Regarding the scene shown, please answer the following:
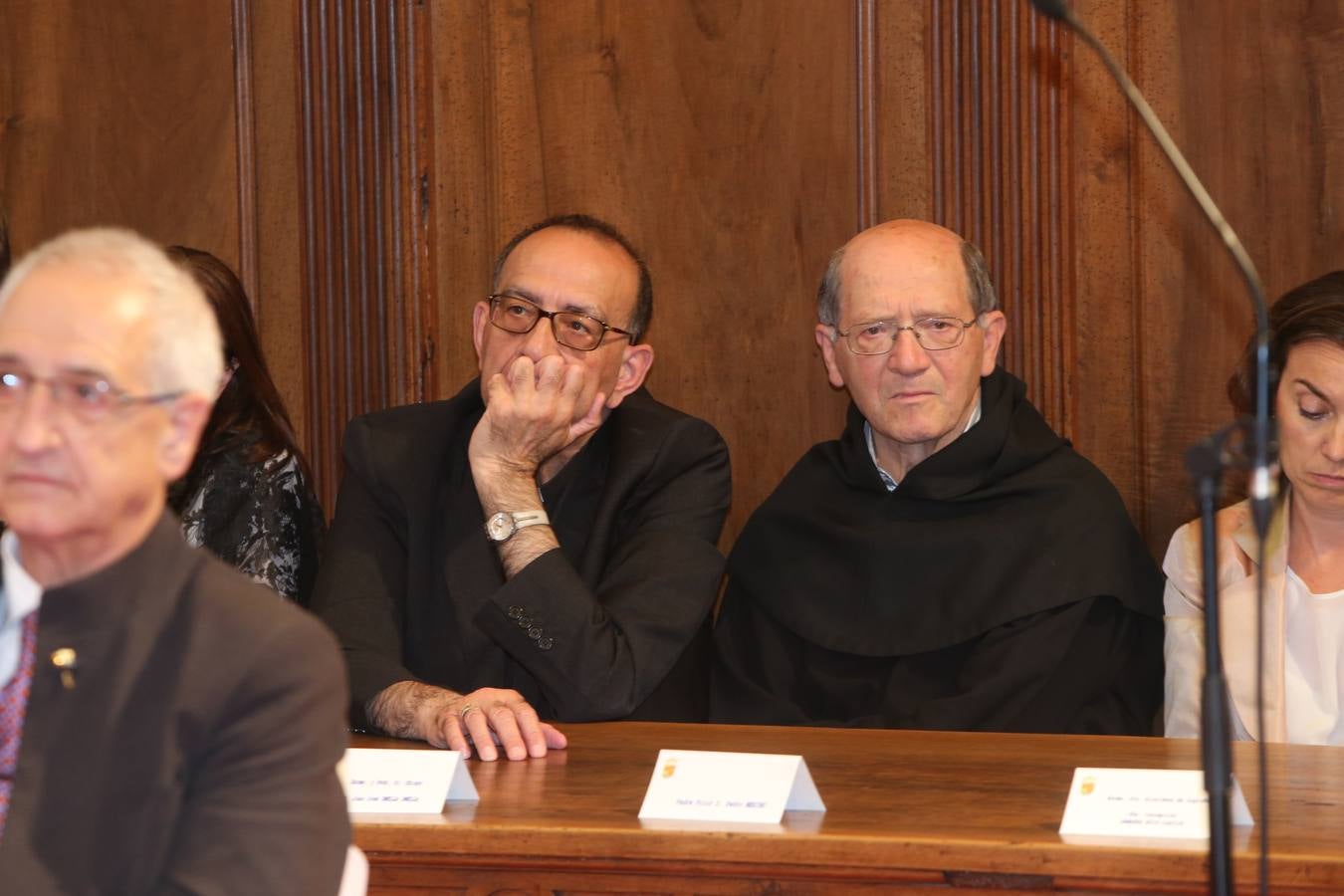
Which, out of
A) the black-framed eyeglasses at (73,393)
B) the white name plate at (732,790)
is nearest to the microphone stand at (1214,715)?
the white name plate at (732,790)

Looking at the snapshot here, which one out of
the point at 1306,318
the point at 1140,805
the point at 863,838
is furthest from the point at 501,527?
the point at 1306,318

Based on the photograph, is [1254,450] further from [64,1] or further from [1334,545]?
[64,1]

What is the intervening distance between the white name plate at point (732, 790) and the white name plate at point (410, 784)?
26cm

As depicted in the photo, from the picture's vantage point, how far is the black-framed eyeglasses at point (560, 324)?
3311 mm

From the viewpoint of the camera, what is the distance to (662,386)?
4078mm

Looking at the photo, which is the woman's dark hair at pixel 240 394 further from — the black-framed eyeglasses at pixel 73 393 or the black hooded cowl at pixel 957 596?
the black-framed eyeglasses at pixel 73 393

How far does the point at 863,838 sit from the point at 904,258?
176 centimetres

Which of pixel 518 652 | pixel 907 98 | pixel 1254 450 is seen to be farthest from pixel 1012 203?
pixel 1254 450

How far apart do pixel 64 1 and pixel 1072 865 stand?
3538mm

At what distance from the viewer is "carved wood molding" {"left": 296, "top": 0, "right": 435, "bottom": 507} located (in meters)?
4.09

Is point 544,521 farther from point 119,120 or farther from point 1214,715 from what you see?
point 119,120

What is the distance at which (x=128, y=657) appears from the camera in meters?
1.36

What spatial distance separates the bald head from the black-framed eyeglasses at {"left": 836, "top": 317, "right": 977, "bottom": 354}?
7cm

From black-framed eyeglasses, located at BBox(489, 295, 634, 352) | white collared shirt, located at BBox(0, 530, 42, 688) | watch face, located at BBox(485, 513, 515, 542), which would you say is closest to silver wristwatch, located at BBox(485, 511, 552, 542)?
watch face, located at BBox(485, 513, 515, 542)
